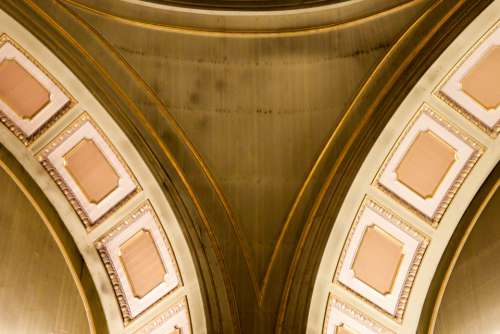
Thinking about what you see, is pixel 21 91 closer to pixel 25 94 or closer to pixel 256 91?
pixel 25 94

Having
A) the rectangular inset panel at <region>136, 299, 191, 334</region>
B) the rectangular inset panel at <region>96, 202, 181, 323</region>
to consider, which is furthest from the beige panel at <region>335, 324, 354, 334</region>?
the rectangular inset panel at <region>96, 202, 181, 323</region>

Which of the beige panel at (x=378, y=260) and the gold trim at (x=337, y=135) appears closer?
the gold trim at (x=337, y=135)

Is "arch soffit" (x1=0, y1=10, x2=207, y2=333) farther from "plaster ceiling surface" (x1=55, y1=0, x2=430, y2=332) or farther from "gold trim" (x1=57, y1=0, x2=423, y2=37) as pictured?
"gold trim" (x1=57, y1=0, x2=423, y2=37)

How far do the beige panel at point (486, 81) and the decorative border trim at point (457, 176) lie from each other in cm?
39

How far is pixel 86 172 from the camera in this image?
10.3 m

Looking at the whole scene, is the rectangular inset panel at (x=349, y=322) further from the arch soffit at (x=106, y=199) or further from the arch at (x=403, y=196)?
the arch soffit at (x=106, y=199)

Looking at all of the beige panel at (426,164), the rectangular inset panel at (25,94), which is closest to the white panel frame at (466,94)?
the beige panel at (426,164)

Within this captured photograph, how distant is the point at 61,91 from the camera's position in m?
10.0

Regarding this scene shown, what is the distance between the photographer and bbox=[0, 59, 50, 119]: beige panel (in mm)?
10047

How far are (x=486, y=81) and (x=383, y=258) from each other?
2141mm

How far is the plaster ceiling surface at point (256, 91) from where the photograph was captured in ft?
33.7

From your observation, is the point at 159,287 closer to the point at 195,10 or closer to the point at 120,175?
the point at 120,175

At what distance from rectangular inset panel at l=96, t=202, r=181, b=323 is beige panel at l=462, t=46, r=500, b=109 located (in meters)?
3.59

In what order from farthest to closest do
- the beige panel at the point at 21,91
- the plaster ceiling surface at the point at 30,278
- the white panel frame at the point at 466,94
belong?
the beige panel at the point at 21,91
the white panel frame at the point at 466,94
the plaster ceiling surface at the point at 30,278
